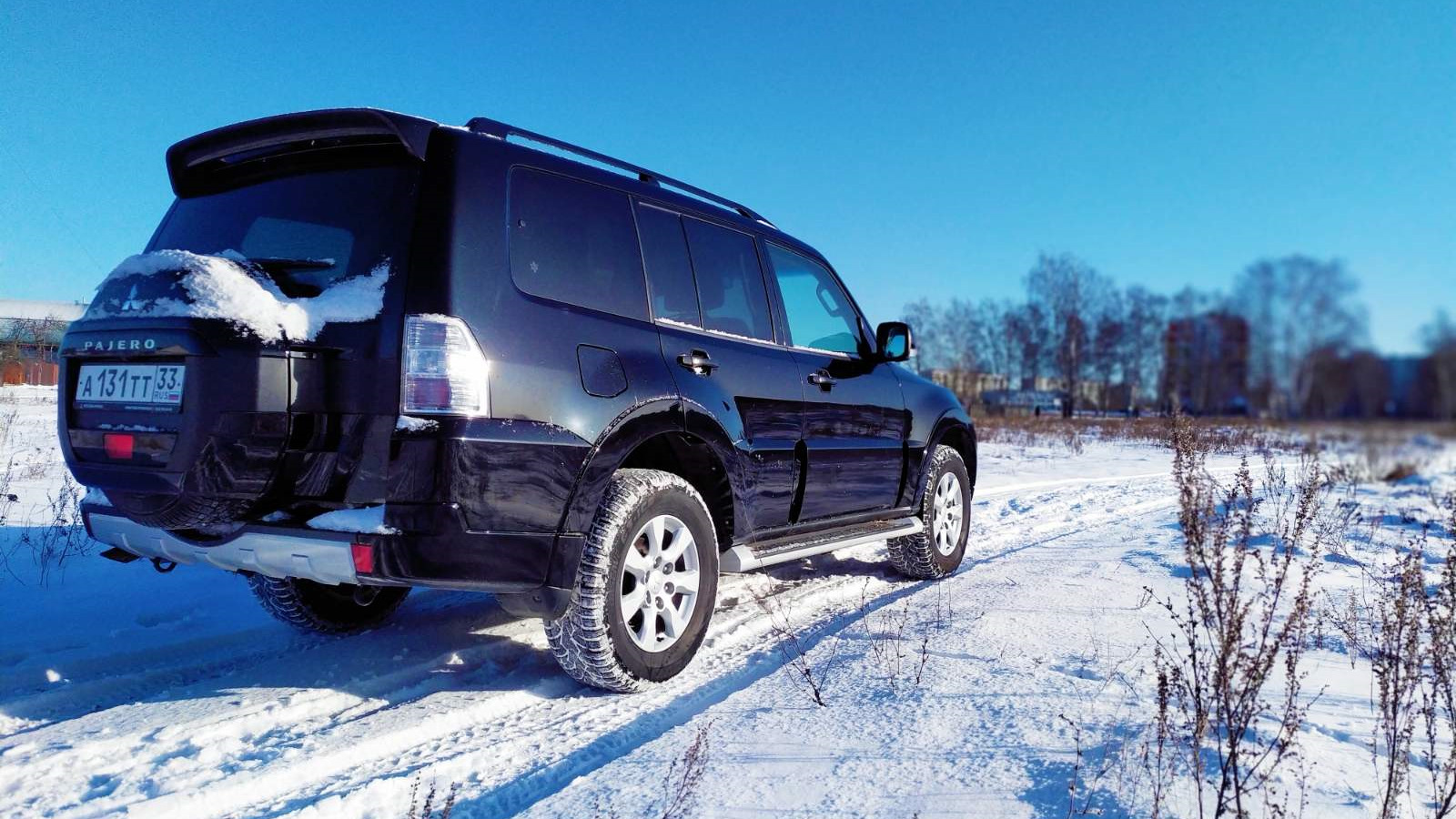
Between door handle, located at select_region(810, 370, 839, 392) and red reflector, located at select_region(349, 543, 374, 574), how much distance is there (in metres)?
2.28

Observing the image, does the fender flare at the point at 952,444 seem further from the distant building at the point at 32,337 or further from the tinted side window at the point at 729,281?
the distant building at the point at 32,337

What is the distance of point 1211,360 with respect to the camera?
46.0 inches

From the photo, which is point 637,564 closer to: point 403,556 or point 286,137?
point 403,556

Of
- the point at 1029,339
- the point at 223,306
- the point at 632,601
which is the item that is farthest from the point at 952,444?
the point at 223,306

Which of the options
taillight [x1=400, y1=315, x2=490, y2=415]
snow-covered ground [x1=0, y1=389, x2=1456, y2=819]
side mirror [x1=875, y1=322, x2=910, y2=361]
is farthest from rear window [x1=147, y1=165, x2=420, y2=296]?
side mirror [x1=875, y1=322, x2=910, y2=361]

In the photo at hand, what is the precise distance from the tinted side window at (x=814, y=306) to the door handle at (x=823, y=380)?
0.18 metres

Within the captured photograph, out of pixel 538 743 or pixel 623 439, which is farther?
pixel 623 439

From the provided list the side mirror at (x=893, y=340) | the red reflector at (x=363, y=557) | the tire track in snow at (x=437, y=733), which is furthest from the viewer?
the side mirror at (x=893, y=340)

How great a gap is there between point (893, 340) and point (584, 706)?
2830 mm

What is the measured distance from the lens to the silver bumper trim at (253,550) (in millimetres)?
2391

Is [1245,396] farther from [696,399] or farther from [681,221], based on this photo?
[681,221]

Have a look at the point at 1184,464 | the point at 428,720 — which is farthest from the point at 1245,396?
the point at 428,720

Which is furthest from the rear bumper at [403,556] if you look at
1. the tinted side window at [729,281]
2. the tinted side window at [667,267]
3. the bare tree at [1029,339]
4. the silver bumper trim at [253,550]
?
Answer: the bare tree at [1029,339]

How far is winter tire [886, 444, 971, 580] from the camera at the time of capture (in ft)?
16.1
